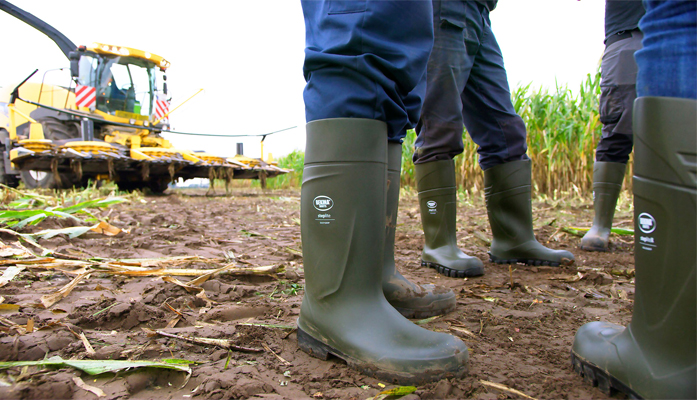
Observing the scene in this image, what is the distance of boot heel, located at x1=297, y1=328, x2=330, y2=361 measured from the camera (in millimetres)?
906

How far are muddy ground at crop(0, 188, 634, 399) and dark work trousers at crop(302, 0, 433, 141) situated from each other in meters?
0.56

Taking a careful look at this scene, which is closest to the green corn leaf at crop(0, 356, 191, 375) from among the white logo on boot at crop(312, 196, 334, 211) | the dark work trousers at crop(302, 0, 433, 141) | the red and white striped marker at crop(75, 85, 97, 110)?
the white logo on boot at crop(312, 196, 334, 211)

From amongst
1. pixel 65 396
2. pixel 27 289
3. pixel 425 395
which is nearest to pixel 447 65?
pixel 425 395

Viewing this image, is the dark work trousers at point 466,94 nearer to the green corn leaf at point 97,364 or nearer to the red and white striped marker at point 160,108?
the green corn leaf at point 97,364

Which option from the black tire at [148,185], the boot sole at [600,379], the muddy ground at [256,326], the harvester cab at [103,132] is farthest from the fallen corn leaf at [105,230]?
the black tire at [148,185]

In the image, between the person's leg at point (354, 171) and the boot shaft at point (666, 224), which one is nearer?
the boot shaft at point (666, 224)

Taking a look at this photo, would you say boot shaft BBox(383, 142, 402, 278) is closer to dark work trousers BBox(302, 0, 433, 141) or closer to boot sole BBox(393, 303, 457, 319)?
boot sole BBox(393, 303, 457, 319)

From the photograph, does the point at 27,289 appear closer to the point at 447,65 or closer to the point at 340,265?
the point at 340,265

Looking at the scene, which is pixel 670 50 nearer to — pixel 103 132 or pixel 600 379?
pixel 600 379

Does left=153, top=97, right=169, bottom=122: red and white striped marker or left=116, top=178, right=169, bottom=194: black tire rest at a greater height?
left=153, top=97, right=169, bottom=122: red and white striped marker

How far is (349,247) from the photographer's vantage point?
88cm

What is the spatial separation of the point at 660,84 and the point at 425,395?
26.2 inches

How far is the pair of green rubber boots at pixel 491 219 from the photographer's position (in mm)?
1764

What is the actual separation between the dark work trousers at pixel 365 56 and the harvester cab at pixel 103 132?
6.40 meters
